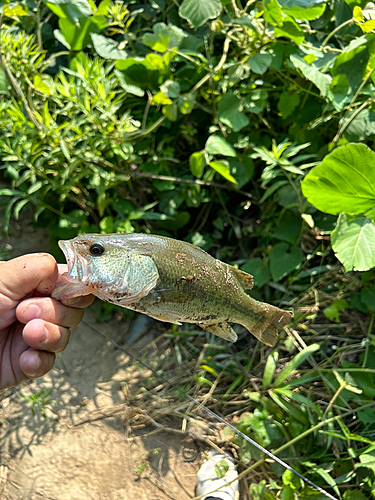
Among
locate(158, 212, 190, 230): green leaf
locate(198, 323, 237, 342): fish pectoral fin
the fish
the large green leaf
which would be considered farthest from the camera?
locate(158, 212, 190, 230): green leaf

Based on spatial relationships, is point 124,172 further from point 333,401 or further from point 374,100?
point 333,401

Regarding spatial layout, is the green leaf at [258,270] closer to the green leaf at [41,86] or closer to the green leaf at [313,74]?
the green leaf at [313,74]

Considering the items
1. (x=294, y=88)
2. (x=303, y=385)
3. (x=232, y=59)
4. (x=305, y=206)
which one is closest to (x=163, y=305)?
(x=305, y=206)

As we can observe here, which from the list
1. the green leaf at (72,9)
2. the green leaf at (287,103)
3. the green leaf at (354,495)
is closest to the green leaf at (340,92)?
the green leaf at (287,103)

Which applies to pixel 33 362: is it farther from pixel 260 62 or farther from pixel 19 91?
pixel 260 62

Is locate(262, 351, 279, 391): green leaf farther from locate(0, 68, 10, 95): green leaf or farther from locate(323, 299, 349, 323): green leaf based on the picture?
locate(0, 68, 10, 95): green leaf

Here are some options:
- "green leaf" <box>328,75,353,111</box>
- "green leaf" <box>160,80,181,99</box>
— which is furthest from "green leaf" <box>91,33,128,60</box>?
"green leaf" <box>328,75,353,111</box>
